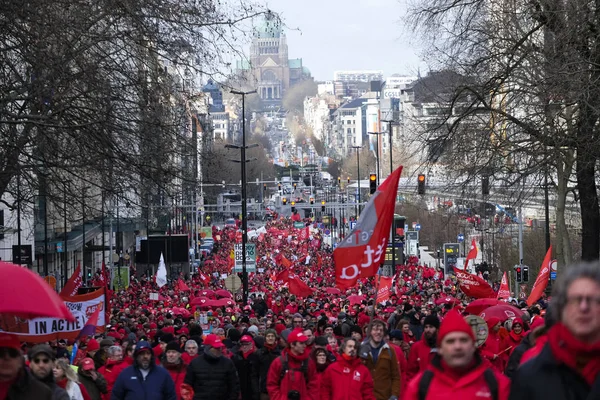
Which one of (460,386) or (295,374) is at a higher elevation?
(460,386)

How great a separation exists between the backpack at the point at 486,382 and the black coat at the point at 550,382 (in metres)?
0.92

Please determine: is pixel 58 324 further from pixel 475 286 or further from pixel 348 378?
pixel 475 286

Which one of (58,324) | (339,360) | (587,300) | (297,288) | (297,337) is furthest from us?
(297,288)

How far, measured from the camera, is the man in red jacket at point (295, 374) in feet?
37.3

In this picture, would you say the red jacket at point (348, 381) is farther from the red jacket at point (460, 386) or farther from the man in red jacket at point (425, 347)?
the red jacket at point (460, 386)

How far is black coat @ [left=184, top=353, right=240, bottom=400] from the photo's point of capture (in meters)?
11.7

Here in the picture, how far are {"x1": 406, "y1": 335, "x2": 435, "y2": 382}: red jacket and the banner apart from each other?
2988mm

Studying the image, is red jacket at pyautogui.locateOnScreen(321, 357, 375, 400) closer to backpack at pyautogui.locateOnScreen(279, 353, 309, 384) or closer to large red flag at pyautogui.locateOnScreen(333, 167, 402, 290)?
backpack at pyautogui.locateOnScreen(279, 353, 309, 384)

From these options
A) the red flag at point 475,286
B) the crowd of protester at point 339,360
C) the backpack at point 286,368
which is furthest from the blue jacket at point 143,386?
the red flag at point 475,286

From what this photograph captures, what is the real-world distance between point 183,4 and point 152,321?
775cm

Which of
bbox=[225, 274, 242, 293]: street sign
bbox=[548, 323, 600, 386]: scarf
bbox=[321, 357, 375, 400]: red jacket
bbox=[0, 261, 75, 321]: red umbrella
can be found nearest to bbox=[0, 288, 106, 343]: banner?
bbox=[321, 357, 375, 400]: red jacket

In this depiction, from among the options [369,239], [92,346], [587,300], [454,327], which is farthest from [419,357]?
[587,300]

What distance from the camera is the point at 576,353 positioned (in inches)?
185

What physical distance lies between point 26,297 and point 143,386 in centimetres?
442
